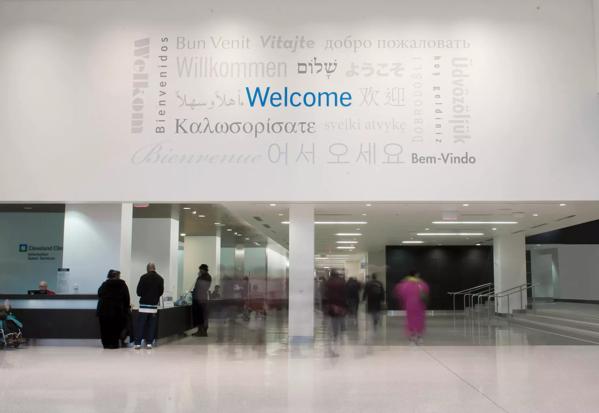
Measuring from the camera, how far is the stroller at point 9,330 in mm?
10180

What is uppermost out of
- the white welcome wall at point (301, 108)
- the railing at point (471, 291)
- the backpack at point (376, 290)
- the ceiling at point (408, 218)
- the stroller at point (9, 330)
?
the white welcome wall at point (301, 108)

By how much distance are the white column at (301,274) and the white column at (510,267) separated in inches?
324

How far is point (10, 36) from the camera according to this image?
11281 mm

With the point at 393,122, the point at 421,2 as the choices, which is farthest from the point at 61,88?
the point at 421,2

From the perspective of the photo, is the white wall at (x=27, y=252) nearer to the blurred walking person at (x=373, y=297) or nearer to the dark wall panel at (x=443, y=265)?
the dark wall panel at (x=443, y=265)

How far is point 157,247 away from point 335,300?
558cm

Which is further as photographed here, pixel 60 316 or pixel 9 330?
pixel 60 316

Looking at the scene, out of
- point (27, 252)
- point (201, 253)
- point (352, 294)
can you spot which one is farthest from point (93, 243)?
point (27, 252)

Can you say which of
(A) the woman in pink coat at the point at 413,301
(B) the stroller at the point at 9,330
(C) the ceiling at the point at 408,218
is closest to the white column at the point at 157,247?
(C) the ceiling at the point at 408,218

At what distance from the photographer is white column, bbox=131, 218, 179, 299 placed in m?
14.3

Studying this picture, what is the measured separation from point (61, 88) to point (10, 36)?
1.54m

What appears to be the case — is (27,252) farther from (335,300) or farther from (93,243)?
(335,300)

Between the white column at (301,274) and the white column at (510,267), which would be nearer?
the white column at (301,274)

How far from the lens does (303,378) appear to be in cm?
747
